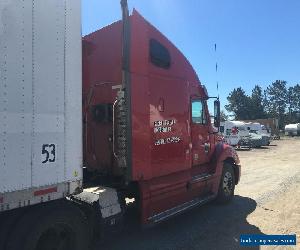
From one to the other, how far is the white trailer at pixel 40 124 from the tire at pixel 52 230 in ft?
0.04

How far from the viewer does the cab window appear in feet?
26.5

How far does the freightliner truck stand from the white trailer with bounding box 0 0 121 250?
12 millimetres

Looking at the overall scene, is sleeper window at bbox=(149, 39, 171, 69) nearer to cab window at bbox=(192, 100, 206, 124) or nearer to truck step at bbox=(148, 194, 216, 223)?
cab window at bbox=(192, 100, 206, 124)

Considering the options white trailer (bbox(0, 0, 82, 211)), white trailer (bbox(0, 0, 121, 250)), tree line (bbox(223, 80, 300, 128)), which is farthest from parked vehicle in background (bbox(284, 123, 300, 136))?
white trailer (bbox(0, 0, 82, 211))

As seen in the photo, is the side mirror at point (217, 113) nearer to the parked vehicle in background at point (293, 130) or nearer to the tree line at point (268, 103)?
the parked vehicle in background at point (293, 130)

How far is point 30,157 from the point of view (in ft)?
13.8

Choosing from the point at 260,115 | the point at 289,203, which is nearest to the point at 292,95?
the point at 260,115

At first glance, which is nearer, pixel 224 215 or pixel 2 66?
pixel 2 66

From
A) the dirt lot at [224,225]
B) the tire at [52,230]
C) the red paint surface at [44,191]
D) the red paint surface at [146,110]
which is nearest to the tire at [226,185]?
the dirt lot at [224,225]

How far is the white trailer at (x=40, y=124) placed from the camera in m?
4.04

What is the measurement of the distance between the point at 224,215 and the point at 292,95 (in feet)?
479

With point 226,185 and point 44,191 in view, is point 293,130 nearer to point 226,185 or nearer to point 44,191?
point 226,185

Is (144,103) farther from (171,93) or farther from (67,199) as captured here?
(67,199)

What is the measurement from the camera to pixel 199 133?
8.25 meters
